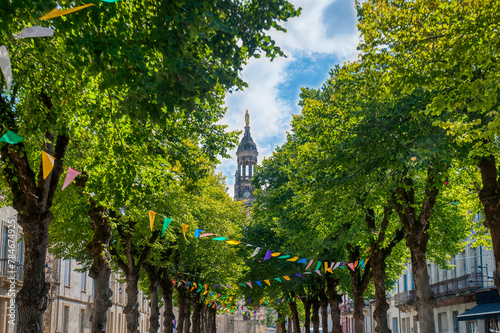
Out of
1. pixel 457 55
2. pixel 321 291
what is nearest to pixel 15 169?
pixel 457 55

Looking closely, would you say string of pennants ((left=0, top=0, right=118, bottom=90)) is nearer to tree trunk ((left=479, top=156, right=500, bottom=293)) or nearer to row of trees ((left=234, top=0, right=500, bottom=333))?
row of trees ((left=234, top=0, right=500, bottom=333))

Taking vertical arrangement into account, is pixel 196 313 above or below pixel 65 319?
above

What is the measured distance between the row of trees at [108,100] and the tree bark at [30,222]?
2cm

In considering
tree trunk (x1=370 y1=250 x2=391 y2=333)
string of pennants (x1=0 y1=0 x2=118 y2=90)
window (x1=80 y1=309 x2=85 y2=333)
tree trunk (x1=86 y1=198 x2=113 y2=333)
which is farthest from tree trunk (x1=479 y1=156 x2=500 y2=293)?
window (x1=80 y1=309 x2=85 y2=333)

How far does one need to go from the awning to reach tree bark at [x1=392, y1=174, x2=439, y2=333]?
38.5 ft

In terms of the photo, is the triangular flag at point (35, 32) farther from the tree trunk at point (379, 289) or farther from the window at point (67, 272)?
the window at point (67, 272)

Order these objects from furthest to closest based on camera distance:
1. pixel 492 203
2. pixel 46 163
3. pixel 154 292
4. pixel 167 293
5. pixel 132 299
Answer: pixel 167 293
pixel 154 292
pixel 132 299
pixel 492 203
pixel 46 163

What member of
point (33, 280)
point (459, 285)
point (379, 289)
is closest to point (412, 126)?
point (379, 289)

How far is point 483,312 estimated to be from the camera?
93.8 ft

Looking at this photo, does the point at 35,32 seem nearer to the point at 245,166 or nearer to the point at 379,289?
the point at 379,289

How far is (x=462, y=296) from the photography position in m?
33.4

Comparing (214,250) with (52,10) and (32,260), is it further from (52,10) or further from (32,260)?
(52,10)

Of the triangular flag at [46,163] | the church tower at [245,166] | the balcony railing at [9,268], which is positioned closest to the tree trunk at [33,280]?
the triangular flag at [46,163]

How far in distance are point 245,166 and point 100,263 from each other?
111m
